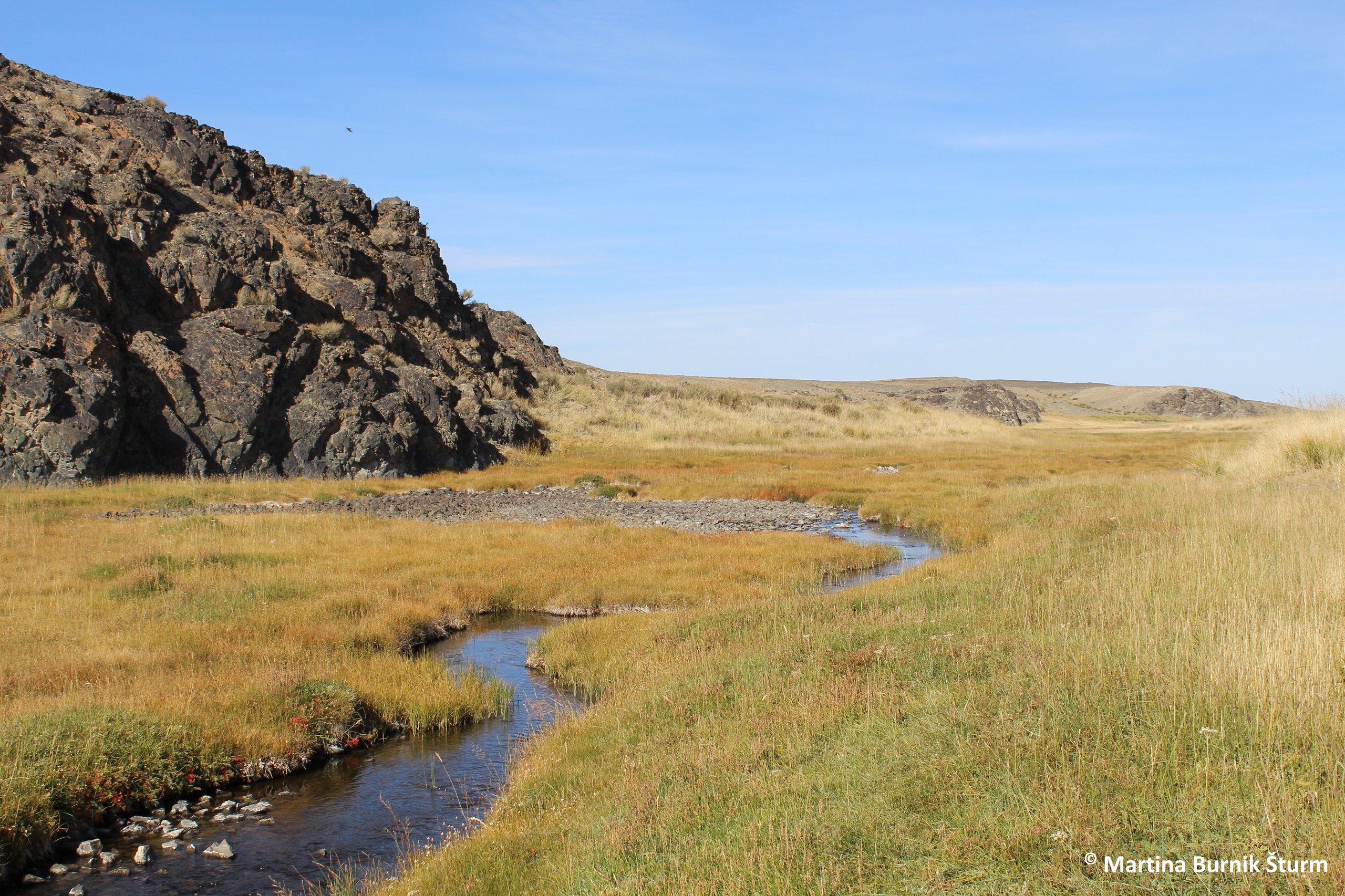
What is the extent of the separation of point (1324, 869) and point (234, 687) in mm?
10588

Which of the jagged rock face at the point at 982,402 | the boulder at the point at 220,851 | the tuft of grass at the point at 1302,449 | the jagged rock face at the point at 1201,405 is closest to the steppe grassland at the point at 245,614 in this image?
the boulder at the point at 220,851

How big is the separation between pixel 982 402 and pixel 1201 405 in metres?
48.2

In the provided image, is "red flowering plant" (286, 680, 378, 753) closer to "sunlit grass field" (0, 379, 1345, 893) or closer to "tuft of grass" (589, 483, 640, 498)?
"sunlit grass field" (0, 379, 1345, 893)

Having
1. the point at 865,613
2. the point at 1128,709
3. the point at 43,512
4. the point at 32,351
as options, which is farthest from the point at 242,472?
the point at 1128,709

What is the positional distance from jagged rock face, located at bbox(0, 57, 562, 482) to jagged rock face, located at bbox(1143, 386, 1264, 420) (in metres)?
114

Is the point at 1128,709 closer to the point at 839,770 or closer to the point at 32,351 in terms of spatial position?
the point at 839,770

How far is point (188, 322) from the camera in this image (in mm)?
35250

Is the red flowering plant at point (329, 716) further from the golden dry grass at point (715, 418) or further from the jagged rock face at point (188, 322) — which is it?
the golden dry grass at point (715, 418)

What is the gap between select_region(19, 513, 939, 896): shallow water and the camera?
7078 millimetres

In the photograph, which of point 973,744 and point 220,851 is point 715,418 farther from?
point 973,744

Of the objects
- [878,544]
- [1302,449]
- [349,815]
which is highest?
[1302,449]

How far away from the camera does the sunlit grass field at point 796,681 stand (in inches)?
195

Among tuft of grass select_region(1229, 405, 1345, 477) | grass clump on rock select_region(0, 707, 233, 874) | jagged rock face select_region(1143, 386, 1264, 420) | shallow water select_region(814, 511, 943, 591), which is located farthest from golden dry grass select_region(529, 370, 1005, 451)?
jagged rock face select_region(1143, 386, 1264, 420)

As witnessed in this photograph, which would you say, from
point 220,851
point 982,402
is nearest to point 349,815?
point 220,851
